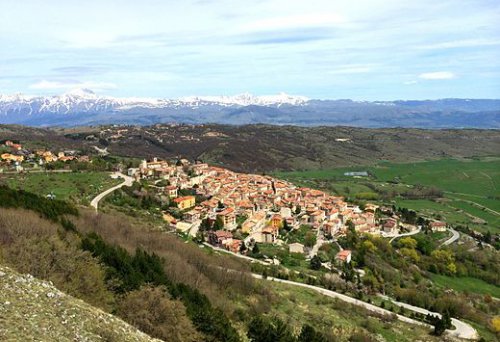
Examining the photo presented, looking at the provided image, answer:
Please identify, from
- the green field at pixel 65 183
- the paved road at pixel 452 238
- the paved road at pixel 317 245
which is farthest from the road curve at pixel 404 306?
the paved road at pixel 452 238

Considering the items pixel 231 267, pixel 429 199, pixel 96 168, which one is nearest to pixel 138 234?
pixel 231 267

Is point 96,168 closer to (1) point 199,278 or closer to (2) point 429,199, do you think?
(1) point 199,278

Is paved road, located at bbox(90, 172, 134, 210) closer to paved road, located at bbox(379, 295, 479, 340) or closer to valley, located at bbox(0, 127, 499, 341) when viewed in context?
valley, located at bbox(0, 127, 499, 341)

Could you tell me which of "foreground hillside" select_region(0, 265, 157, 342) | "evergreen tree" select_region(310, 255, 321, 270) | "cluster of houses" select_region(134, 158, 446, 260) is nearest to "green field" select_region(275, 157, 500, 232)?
"cluster of houses" select_region(134, 158, 446, 260)

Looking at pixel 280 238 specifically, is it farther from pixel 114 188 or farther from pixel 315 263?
pixel 114 188

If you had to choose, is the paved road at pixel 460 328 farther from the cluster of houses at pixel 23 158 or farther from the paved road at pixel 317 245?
the cluster of houses at pixel 23 158

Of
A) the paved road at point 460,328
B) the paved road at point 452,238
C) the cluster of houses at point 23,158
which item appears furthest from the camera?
the cluster of houses at point 23,158
